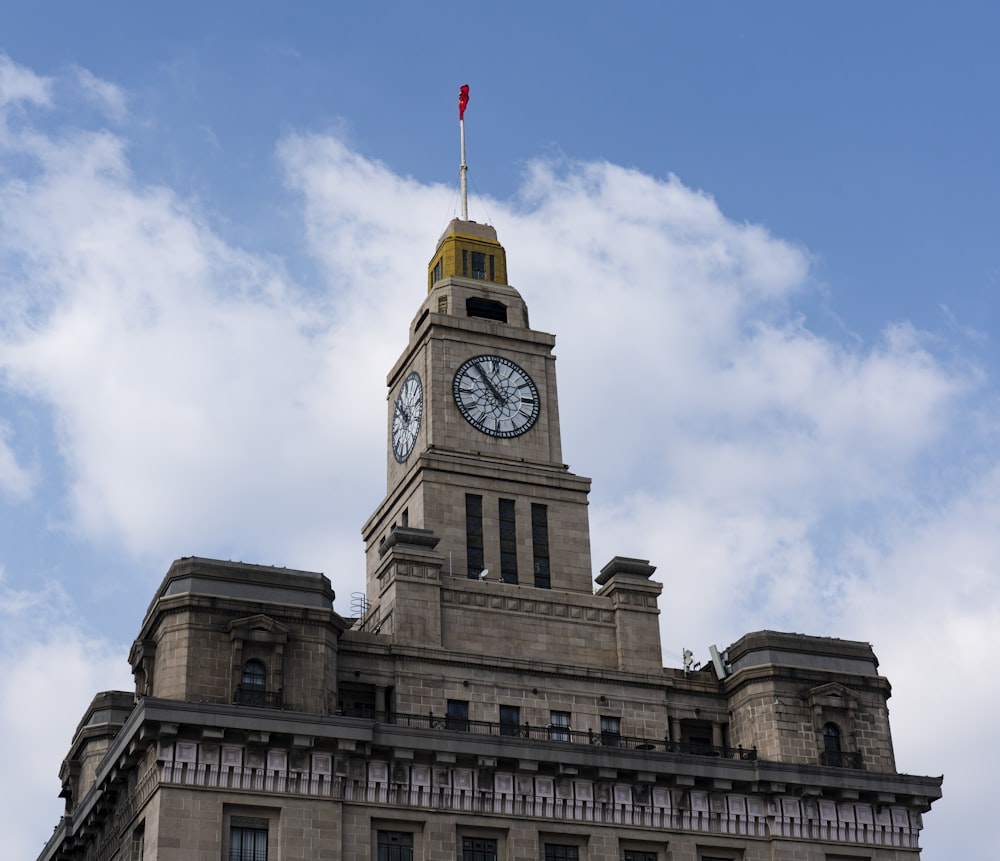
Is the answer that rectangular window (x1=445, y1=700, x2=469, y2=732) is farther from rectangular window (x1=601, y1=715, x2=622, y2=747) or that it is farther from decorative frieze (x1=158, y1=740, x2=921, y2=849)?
rectangular window (x1=601, y1=715, x2=622, y2=747)

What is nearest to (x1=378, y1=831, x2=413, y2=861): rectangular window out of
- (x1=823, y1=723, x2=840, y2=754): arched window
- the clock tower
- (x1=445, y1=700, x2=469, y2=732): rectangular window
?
(x1=445, y1=700, x2=469, y2=732): rectangular window

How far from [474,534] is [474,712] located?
11.7 m

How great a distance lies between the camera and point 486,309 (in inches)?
3688

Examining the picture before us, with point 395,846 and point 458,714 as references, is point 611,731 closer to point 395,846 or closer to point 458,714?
point 458,714

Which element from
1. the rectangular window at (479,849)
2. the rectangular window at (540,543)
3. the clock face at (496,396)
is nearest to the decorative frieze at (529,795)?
the rectangular window at (479,849)

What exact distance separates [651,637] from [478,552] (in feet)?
31.8

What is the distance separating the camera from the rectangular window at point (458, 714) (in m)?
72.0

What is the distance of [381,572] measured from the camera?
253ft

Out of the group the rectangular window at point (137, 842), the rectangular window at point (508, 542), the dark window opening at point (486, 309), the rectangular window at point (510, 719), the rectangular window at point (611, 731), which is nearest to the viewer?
the rectangular window at point (137, 842)

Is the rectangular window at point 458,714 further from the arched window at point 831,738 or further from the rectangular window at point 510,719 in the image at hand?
the arched window at point 831,738

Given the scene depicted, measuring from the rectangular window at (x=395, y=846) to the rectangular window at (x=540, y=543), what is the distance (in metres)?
18.9

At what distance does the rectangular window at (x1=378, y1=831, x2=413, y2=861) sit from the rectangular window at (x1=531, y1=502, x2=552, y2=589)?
1893 cm

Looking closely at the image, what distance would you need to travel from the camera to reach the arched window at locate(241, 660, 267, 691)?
219ft

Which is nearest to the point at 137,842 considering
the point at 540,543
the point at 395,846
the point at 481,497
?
the point at 395,846
